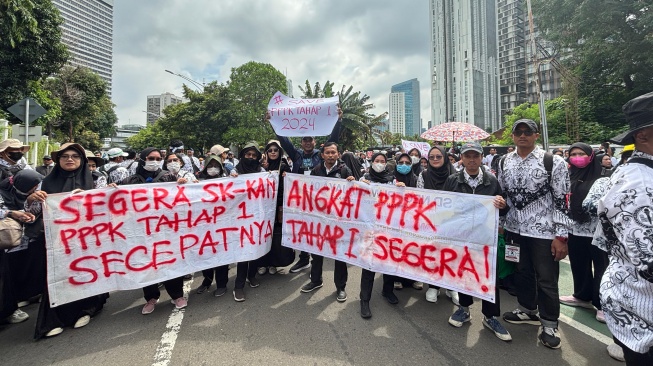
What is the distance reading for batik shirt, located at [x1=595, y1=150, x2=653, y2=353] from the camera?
1.51 meters

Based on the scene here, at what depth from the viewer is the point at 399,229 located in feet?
11.2

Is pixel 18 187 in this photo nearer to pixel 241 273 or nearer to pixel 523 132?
pixel 241 273

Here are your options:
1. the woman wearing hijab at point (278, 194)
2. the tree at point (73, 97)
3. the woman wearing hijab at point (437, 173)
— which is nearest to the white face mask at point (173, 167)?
the woman wearing hijab at point (278, 194)

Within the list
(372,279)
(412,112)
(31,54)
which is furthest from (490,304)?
(412,112)

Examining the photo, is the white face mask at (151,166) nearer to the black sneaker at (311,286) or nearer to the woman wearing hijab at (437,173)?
the black sneaker at (311,286)

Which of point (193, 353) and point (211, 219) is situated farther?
point (211, 219)

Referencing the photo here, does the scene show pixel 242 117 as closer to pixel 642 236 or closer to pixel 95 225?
pixel 95 225

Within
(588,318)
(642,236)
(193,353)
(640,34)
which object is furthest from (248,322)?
(640,34)

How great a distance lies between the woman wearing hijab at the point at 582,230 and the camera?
139 inches

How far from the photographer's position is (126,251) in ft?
11.2

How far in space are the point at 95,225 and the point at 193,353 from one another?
1724mm

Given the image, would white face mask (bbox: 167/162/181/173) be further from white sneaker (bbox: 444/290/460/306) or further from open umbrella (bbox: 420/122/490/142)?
open umbrella (bbox: 420/122/490/142)

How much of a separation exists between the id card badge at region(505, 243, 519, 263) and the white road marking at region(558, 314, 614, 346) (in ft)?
3.43

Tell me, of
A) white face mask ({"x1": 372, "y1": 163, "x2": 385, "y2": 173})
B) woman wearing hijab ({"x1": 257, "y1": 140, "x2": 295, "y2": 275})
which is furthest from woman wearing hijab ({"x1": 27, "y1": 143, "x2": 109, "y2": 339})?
white face mask ({"x1": 372, "y1": 163, "x2": 385, "y2": 173})
